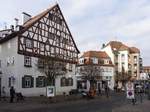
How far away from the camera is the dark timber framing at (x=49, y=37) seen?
5006 cm

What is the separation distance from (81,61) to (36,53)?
42.4 m

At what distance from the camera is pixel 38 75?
173 feet

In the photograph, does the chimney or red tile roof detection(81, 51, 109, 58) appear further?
red tile roof detection(81, 51, 109, 58)

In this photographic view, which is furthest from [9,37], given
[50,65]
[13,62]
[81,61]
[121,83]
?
[121,83]

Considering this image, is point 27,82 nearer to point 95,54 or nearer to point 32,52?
point 32,52

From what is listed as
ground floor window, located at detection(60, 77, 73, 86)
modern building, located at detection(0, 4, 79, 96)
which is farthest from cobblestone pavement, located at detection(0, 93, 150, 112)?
ground floor window, located at detection(60, 77, 73, 86)

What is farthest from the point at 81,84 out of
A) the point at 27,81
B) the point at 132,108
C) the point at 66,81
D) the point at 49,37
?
the point at 132,108

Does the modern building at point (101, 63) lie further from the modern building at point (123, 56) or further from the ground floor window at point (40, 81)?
the ground floor window at point (40, 81)

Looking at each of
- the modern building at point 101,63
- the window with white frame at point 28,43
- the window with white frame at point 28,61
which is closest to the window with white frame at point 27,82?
the window with white frame at point 28,61

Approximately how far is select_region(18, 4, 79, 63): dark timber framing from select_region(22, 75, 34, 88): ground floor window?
3.40m

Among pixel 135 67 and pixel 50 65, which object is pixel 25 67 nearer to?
pixel 50 65

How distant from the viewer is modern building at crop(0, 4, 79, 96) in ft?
158

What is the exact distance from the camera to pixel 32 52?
50906 mm

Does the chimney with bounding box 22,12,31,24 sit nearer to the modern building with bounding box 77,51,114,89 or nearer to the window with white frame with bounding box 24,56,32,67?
the window with white frame with bounding box 24,56,32,67
